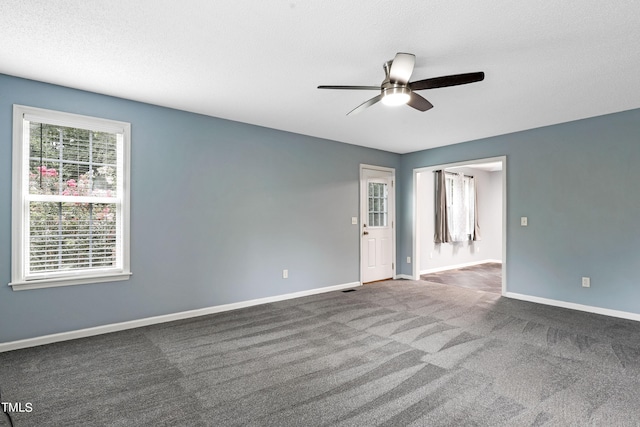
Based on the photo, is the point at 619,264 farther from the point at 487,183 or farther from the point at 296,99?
the point at 487,183

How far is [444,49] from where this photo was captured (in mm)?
2506

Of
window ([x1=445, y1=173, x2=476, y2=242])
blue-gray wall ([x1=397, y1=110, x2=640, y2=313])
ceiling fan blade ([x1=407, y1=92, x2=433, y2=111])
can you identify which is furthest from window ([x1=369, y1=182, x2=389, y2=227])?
ceiling fan blade ([x1=407, y1=92, x2=433, y2=111])

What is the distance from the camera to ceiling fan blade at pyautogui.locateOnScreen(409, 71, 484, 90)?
2.32 m

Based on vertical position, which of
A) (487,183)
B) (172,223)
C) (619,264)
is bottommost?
(619,264)

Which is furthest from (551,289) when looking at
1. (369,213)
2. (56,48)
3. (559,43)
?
(56,48)

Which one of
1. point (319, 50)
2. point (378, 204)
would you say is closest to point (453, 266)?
point (378, 204)

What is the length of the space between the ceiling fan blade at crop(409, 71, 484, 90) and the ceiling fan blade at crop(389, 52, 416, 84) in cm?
10

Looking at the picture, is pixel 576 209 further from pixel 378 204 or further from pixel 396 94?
pixel 396 94

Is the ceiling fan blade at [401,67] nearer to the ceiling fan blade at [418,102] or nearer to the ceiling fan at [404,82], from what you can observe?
the ceiling fan at [404,82]

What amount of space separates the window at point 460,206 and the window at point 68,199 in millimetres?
6392

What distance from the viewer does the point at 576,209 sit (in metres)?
4.31

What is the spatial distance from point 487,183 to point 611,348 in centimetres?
631

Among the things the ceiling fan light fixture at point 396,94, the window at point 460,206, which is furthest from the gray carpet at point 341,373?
the window at point 460,206

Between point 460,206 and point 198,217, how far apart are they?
6.05 m
